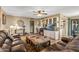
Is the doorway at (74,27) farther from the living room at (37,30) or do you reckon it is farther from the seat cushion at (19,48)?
the seat cushion at (19,48)

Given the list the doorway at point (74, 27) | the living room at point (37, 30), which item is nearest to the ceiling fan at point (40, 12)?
the living room at point (37, 30)

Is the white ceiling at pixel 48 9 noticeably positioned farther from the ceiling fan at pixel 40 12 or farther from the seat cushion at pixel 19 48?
the seat cushion at pixel 19 48

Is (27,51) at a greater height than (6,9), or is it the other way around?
(6,9)

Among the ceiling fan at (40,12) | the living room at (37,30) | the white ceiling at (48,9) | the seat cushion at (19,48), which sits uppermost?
the white ceiling at (48,9)

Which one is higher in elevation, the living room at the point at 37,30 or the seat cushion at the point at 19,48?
the living room at the point at 37,30

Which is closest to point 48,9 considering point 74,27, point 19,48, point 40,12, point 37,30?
point 40,12

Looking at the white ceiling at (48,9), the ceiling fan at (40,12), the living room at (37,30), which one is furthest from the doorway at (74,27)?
the ceiling fan at (40,12)

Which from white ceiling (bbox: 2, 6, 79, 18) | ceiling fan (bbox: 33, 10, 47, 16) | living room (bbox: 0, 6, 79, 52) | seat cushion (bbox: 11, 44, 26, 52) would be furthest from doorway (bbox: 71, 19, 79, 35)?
seat cushion (bbox: 11, 44, 26, 52)

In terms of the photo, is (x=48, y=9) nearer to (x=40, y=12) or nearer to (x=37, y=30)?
(x=40, y=12)
